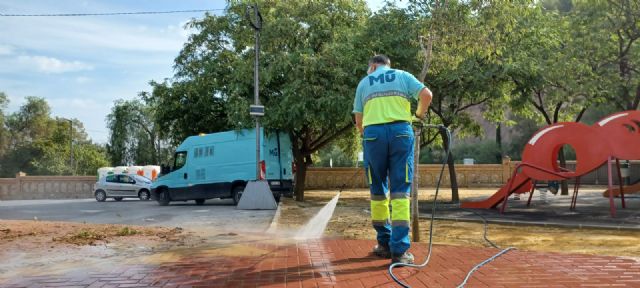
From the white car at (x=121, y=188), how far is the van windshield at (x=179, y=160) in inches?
303

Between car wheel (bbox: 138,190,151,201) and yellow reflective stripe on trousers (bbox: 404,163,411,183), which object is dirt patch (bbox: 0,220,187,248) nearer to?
yellow reflective stripe on trousers (bbox: 404,163,411,183)

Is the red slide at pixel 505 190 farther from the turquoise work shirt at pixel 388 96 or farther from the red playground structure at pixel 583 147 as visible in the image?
the turquoise work shirt at pixel 388 96

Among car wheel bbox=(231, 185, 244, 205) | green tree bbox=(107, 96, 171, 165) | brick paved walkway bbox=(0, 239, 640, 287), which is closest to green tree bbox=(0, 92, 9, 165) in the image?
green tree bbox=(107, 96, 171, 165)

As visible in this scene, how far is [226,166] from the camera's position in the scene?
56.3 ft

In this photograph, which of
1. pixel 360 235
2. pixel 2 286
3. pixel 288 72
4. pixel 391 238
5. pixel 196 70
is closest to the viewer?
pixel 2 286

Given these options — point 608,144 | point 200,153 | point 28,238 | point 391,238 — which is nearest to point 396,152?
point 391,238

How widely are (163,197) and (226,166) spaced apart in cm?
332

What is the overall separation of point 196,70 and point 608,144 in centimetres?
1565

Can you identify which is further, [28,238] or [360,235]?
[360,235]

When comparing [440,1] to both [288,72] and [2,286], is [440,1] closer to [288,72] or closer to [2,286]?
[2,286]

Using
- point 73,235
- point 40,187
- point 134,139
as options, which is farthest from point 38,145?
point 73,235

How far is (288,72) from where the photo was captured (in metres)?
15.6

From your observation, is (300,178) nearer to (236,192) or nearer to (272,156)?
(272,156)

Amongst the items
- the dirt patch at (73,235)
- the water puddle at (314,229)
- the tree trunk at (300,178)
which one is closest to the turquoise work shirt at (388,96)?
the water puddle at (314,229)
